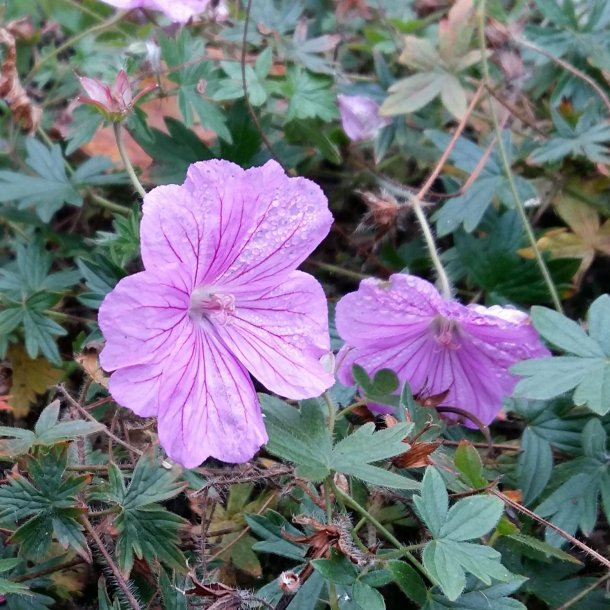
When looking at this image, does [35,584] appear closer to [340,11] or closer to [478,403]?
[478,403]

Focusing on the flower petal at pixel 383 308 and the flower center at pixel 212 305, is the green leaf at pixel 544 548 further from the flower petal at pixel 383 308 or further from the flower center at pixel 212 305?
the flower center at pixel 212 305

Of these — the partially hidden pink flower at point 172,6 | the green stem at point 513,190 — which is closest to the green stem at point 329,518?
the green stem at point 513,190

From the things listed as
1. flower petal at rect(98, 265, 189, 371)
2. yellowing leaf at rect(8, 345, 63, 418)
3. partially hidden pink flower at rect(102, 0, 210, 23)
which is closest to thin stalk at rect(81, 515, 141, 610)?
flower petal at rect(98, 265, 189, 371)

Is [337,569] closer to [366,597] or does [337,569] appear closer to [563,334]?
[366,597]

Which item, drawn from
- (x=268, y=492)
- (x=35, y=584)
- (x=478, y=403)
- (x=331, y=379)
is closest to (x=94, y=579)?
(x=35, y=584)

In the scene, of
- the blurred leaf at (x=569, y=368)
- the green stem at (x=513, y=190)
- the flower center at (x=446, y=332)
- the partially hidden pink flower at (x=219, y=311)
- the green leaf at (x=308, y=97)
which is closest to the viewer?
the partially hidden pink flower at (x=219, y=311)

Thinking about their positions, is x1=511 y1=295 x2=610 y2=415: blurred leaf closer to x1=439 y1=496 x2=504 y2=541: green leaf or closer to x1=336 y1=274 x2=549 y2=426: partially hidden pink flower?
x1=336 y1=274 x2=549 y2=426: partially hidden pink flower
